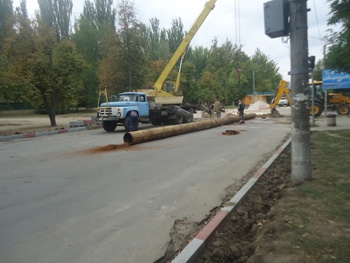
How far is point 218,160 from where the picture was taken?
27.1 feet

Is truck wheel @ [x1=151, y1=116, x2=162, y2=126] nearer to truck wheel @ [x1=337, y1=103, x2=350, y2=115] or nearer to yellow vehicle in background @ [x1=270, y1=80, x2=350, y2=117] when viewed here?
yellow vehicle in background @ [x1=270, y1=80, x2=350, y2=117]

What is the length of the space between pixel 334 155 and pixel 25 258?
26.0ft

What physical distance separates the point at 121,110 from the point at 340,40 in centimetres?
1066

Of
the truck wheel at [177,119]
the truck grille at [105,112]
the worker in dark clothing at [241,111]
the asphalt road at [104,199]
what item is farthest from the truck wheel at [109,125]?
the worker in dark clothing at [241,111]

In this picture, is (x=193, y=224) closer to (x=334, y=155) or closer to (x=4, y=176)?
(x=4, y=176)

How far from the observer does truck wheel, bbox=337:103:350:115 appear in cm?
2577

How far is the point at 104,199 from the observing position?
4.98 m

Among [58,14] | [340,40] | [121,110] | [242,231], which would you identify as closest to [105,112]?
[121,110]

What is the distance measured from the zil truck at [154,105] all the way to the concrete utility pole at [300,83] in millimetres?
11194

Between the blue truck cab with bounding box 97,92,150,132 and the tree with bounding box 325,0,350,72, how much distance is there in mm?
10006

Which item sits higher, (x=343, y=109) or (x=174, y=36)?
(x=174, y=36)

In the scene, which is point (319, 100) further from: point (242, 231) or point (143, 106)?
point (242, 231)

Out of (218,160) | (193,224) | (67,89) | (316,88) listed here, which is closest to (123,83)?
(67,89)

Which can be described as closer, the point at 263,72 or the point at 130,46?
the point at 130,46
